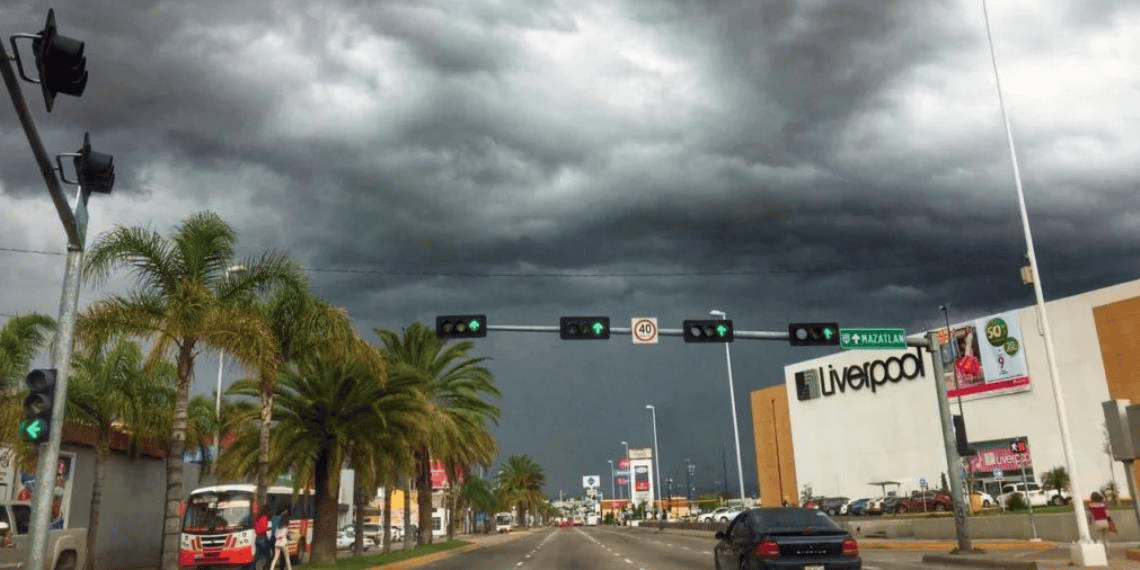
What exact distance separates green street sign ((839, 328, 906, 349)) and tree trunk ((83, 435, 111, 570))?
969 inches

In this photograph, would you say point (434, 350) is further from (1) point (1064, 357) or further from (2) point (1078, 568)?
(1) point (1064, 357)

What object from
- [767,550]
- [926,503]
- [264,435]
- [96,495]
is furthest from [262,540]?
[926,503]

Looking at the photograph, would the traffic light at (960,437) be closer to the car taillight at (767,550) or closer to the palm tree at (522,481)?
the car taillight at (767,550)

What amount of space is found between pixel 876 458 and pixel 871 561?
226 ft

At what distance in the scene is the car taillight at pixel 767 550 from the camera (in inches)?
508

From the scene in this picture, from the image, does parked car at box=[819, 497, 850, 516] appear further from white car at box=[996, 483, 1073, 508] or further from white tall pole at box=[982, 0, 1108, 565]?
white tall pole at box=[982, 0, 1108, 565]

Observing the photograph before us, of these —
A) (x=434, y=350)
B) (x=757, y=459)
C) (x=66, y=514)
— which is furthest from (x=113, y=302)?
(x=757, y=459)

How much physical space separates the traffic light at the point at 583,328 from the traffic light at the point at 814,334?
5.34 m

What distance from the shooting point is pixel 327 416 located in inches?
1140

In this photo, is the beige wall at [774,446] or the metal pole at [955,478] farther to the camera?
the beige wall at [774,446]

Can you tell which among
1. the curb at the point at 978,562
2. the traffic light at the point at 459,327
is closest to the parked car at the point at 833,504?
the curb at the point at 978,562

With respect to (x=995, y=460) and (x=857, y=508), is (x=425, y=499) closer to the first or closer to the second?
(x=857, y=508)

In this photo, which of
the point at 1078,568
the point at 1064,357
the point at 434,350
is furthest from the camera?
the point at 1064,357

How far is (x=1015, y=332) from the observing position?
7081 centimetres
